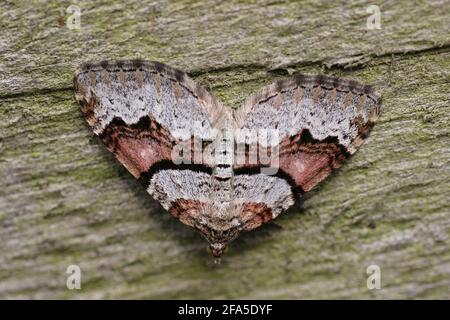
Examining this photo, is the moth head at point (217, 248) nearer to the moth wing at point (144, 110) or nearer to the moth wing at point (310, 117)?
the moth wing at point (144, 110)

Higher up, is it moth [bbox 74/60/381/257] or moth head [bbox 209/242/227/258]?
moth [bbox 74/60/381/257]

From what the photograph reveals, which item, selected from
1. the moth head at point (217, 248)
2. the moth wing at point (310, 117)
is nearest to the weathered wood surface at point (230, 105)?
the moth wing at point (310, 117)

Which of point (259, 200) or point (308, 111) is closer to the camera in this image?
point (308, 111)

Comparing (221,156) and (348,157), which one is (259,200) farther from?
(348,157)

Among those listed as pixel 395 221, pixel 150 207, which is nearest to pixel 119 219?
pixel 150 207

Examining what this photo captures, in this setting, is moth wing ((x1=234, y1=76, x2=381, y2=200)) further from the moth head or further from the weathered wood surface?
the moth head

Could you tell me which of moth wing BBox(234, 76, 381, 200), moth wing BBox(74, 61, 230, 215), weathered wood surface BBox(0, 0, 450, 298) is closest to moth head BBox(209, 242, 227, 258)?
weathered wood surface BBox(0, 0, 450, 298)
